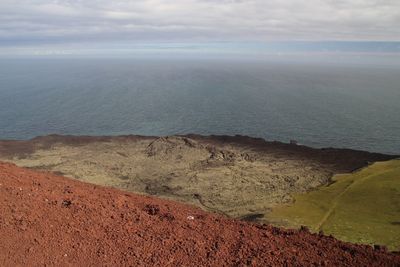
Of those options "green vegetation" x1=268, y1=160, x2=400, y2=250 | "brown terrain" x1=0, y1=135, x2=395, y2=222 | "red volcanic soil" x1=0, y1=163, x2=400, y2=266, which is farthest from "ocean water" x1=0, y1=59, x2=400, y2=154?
"red volcanic soil" x1=0, y1=163, x2=400, y2=266

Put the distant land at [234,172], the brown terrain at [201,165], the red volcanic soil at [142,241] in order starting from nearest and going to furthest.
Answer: the red volcanic soil at [142,241], the distant land at [234,172], the brown terrain at [201,165]

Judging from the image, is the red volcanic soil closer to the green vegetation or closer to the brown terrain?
the green vegetation

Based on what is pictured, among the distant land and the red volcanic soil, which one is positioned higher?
the red volcanic soil

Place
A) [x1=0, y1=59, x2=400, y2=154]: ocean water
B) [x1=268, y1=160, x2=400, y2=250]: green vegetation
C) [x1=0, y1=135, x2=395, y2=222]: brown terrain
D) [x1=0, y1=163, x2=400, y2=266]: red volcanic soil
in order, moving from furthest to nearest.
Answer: [x1=0, y1=59, x2=400, y2=154]: ocean water < [x1=0, y1=135, x2=395, y2=222]: brown terrain < [x1=268, y1=160, x2=400, y2=250]: green vegetation < [x1=0, y1=163, x2=400, y2=266]: red volcanic soil

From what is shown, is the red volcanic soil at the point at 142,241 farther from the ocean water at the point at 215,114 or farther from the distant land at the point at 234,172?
the ocean water at the point at 215,114

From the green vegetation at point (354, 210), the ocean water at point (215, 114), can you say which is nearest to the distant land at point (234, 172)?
the green vegetation at point (354, 210)

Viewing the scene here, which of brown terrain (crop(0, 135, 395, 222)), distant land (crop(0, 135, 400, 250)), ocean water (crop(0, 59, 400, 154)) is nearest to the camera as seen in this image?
distant land (crop(0, 135, 400, 250))

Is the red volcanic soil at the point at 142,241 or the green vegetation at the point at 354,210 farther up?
the red volcanic soil at the point at 142,241
